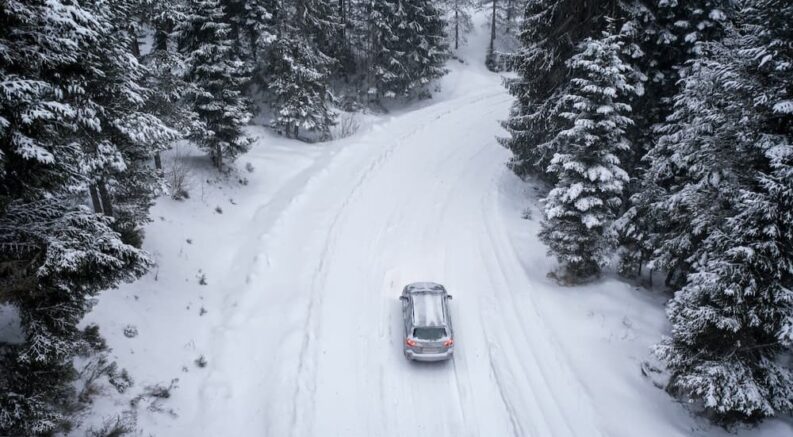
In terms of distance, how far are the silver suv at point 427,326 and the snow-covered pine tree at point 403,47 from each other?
1030 inches

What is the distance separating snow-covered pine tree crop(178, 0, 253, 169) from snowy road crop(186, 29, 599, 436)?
12.5 feet

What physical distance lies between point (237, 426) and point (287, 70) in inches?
818

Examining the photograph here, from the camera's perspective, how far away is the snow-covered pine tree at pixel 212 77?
1884cm

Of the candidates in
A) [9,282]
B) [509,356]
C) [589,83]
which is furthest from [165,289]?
[589,83]

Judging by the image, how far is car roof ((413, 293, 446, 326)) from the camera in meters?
12.9

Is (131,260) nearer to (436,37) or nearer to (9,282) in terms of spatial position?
(9,282)

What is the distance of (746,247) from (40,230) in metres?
14.2

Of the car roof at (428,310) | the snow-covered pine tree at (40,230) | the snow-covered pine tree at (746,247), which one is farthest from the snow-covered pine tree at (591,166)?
the snow-covered pine tree at (40,230)

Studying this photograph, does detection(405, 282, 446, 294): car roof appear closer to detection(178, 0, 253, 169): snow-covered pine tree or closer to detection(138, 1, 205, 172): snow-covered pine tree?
detection(138, 1, 205, 172): snow-covered pine tree

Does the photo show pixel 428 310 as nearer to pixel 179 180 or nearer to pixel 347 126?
pixel 179 180

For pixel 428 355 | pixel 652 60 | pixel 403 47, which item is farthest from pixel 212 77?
pixel 403 47

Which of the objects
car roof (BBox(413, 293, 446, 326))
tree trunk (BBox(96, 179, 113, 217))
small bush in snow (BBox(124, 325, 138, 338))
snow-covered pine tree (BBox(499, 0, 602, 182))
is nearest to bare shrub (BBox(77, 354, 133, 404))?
small bush in snow (BBox(124, 325, 138, 338))

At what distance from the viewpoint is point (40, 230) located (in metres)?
7.58

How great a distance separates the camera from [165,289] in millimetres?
13922
